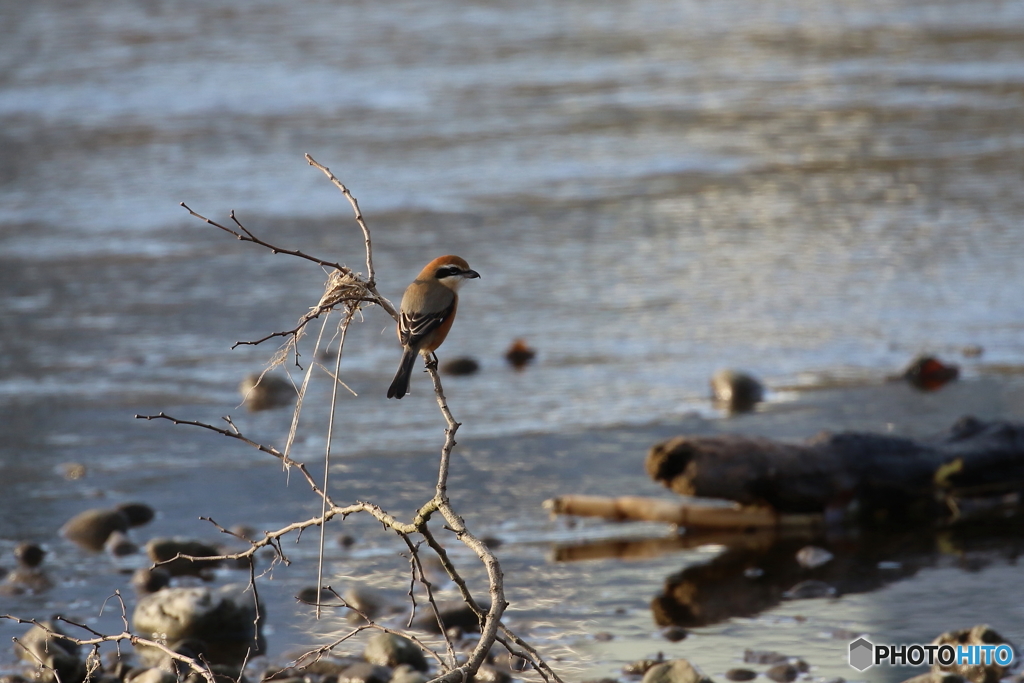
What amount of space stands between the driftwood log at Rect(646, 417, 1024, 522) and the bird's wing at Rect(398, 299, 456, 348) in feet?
4.99

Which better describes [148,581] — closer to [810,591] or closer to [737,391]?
[810,591]

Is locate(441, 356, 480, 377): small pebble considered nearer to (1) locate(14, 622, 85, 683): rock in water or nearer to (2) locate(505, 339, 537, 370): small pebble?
(2) locate(505, 339, 537, 370): small pebble

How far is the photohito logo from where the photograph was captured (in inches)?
178

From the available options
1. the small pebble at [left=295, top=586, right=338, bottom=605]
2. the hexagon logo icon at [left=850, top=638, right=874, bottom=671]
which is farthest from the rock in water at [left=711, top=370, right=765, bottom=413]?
the small pebble at [left=295, top=586, right=338, bottom=605]

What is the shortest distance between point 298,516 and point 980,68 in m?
11.8

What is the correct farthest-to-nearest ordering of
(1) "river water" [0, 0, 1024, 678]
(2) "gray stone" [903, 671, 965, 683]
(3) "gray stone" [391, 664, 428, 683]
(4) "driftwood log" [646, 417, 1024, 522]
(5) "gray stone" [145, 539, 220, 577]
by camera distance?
(1) "river water" [0, 0, 1024, 678]
(4) "driftwood log" [646, 417, 1024, 522]
(5) "gray stone" [145, 539, 220, 577]
(3) "gray stone" [391, 664, 428, 683]
(2) "gray stone" [903, 671, 965, 683]

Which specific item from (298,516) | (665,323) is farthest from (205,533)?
(665,323)

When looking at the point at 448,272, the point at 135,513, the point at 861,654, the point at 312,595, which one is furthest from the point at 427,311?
the point at 135,513

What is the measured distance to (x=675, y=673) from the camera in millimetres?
4434

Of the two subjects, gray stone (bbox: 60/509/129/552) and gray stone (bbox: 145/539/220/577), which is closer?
gray stone (bbox: 145/539/220/577)

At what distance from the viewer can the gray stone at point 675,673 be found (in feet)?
14.4

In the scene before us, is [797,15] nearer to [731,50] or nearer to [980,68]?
[731,50]

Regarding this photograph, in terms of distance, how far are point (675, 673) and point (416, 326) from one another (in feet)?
4.82

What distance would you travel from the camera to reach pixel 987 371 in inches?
295
